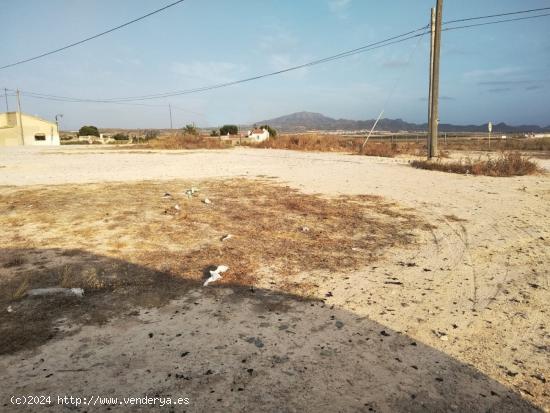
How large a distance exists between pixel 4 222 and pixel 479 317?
22.1ft

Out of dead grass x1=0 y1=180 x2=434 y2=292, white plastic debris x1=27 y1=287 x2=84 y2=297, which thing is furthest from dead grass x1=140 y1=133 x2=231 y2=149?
white plastic debris x1=27 y1=287 x2=84 y2=297

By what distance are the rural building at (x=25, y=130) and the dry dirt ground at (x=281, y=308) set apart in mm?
59978

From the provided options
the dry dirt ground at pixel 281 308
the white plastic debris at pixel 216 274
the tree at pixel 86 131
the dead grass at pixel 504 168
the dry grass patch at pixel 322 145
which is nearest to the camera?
the dry dirt ground at pixel 281 308

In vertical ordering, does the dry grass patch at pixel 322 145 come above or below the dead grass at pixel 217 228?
above

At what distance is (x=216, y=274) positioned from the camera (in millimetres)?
Answer: 3906

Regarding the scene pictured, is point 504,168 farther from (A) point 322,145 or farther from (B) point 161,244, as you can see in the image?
(A) point 322,145

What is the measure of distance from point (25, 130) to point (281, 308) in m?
67.3

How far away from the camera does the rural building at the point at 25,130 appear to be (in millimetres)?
55125

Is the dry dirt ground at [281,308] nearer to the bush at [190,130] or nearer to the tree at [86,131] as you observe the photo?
the bush at [190,130]

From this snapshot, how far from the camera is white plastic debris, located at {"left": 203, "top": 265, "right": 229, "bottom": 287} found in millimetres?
3796

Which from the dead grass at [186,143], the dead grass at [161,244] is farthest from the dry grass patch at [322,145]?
the dead grass at [161,244]

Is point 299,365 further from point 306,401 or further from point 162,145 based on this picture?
point 162,145

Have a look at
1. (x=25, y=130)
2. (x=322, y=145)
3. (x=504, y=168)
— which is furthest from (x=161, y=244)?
(x=25, y=130)

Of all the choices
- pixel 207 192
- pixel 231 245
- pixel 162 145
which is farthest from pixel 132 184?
pixel 162 145
